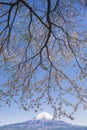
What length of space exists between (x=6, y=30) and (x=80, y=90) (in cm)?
465

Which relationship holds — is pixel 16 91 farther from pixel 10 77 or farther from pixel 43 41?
pixel 43 41

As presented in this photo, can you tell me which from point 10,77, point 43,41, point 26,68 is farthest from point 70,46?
point 10,77

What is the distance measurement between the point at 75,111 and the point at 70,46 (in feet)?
10.9

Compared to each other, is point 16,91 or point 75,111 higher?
point 16,91

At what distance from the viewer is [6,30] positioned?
47.5 ft

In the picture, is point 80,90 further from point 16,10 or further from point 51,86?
point 16,10

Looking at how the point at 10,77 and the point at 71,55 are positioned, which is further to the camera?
the point at 71,55

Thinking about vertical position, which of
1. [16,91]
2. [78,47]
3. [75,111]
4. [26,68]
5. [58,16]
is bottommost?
[75,111]

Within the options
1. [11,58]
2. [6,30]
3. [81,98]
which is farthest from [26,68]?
[81,98]

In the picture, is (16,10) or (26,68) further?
(26,68)

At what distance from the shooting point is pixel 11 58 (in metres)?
15.3

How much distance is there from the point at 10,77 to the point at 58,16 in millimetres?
3793

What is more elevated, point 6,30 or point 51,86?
point 6,30

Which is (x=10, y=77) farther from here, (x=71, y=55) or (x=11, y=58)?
(x=71, y=55)
